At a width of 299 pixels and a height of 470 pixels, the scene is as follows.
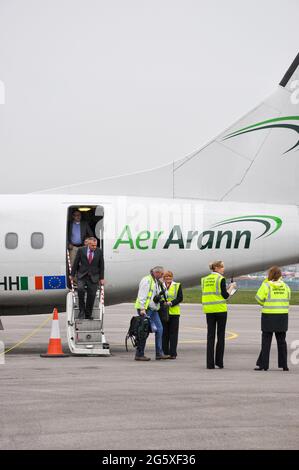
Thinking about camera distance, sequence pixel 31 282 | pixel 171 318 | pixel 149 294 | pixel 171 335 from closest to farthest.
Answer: pixel 149 294 → pixel 171 335 → pixel 171 318 → pixel 31 282

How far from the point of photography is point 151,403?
1238 cm

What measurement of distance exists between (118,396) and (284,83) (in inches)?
462

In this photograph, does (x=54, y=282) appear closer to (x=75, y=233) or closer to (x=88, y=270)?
(x=88, y=270)

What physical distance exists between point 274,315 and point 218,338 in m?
1.26

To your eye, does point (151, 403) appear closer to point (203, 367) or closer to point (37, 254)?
point (203, 367)

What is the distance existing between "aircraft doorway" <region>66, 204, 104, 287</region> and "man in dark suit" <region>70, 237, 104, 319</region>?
78 cm

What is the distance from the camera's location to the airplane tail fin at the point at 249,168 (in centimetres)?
2228

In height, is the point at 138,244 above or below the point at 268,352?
above

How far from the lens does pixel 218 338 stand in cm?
1795

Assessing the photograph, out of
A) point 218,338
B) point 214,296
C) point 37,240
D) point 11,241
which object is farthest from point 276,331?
point 11,241

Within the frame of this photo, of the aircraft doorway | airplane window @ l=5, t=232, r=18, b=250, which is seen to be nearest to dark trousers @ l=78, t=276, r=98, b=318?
the aircraft doorway

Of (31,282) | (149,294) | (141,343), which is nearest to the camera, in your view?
(141,343)

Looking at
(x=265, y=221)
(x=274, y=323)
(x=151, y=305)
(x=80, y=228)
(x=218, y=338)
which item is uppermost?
(x=265, y=221)
